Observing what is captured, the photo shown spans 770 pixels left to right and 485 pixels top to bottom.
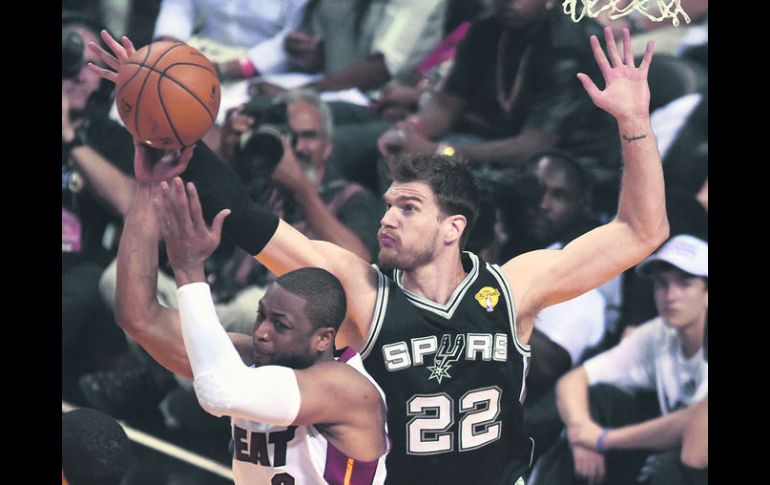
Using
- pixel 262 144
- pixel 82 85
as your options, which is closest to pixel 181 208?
pixel 262 144

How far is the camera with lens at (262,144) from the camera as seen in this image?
710 centimetres

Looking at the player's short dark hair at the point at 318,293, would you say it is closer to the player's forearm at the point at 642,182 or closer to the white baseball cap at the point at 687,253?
the player's forearm at the point at 642,182

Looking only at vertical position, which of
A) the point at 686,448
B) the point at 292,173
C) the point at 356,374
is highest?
the point at 356,374

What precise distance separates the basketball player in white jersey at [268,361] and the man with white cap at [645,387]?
2.89 m

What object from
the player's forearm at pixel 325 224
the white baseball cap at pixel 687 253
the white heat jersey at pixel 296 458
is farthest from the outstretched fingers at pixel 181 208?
the white baseball cap at pixel 687 253

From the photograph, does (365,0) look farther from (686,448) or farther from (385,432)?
(385,432)

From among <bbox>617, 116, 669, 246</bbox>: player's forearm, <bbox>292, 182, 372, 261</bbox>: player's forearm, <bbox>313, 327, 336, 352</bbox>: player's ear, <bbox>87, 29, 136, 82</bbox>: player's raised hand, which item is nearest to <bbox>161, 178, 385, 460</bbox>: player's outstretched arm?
<bbox>313, 327, 336, 352</bbox>: player's ear

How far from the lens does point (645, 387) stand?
6746 millimetres

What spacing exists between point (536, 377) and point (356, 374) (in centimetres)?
291

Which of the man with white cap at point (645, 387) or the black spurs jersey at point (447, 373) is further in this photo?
the man with white cap at point (645, 387)

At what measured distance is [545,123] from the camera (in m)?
6.83

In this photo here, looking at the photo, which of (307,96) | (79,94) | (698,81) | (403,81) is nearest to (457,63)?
(403,81)

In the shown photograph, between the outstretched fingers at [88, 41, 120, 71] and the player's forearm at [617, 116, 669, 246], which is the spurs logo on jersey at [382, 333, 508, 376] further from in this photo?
the outstretched fingers at [88, 41, 120, 71]

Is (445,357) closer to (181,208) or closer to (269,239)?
(269,239)
